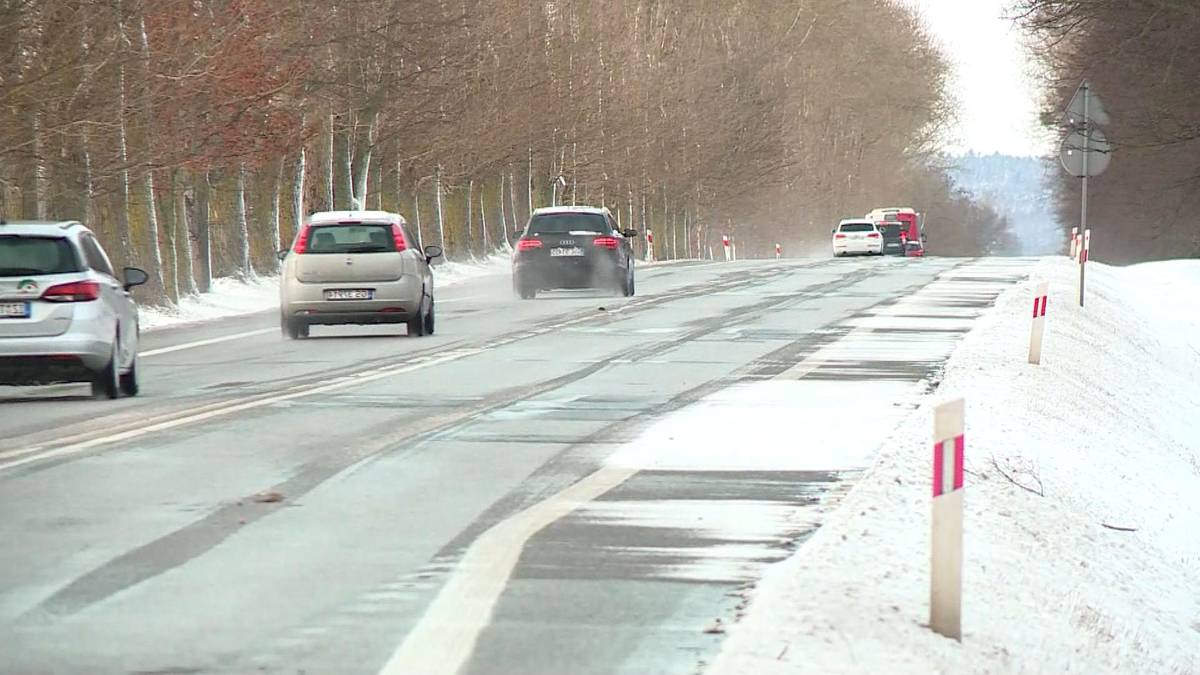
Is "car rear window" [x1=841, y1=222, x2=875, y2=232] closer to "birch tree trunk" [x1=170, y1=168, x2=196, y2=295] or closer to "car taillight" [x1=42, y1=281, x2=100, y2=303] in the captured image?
"birch tree trunk" [x1=170, y1=168, x2=196, y2=295]

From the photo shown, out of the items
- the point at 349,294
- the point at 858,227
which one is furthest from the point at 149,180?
the point at 858,227

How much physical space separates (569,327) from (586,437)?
1403 centimetres

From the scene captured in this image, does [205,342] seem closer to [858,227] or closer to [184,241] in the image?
[184,241]

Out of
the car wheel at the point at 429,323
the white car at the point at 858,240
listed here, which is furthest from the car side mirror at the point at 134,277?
the white car at the point at 858,240

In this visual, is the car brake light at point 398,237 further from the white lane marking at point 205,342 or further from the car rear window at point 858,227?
the car rear window at point 858,227

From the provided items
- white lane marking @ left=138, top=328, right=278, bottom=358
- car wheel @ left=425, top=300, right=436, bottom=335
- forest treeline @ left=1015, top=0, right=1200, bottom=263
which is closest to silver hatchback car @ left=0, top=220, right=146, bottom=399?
white lane marking @ left=138, top=328, right=278, bottom=358

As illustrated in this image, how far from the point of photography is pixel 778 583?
26.5 ft

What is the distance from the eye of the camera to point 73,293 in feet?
56.2

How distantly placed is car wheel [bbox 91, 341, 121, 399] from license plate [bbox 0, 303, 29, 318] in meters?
0.78

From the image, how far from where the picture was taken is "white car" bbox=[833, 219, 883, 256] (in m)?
76.2

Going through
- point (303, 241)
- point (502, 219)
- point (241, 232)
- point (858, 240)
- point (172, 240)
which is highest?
point (303, 241)

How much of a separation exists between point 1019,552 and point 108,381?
959 cm

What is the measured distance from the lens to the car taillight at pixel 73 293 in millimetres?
17031

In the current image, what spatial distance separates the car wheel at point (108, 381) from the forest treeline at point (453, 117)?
8.85 meters
